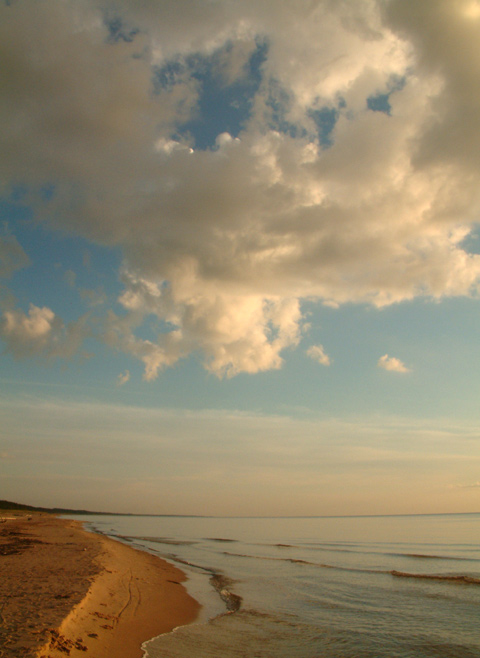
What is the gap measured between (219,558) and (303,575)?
12.8m

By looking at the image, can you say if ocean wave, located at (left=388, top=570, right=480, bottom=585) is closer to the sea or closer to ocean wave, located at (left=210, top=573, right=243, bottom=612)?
the sea

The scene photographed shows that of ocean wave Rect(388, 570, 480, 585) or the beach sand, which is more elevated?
the beach sand

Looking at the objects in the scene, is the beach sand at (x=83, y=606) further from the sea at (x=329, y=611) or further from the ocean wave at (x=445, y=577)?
the ocean wave at (x=445, y=577)

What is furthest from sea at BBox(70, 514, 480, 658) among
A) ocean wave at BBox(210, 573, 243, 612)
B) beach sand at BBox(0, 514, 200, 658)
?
beach sand at BBox(0, 514, 200, 658)

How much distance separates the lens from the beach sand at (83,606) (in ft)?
29.8

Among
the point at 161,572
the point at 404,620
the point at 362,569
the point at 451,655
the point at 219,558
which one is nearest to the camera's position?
the point at 451,655

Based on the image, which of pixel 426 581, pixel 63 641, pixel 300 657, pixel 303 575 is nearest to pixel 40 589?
pixel 63 641

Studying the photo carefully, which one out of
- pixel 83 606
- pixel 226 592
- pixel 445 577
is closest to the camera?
pixel 83 606

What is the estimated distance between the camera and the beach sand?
9.09m

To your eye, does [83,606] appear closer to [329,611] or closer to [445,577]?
[329,611]

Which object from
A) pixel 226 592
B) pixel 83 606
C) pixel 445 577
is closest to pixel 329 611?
pixel 226 592

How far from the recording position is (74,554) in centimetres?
2616

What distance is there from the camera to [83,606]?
12297mm

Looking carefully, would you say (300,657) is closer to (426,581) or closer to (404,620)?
(404,620)
